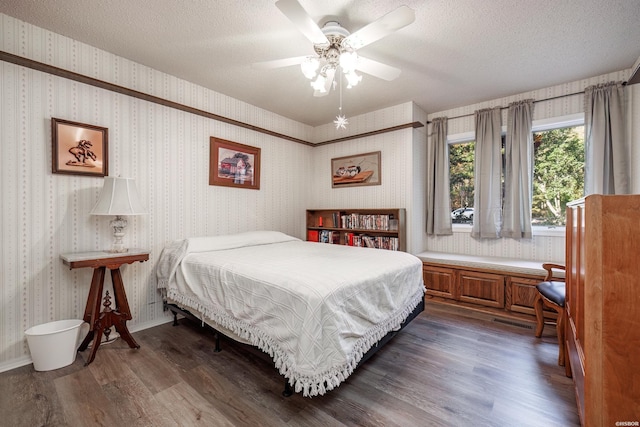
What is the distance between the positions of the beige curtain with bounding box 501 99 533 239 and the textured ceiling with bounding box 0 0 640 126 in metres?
0.33

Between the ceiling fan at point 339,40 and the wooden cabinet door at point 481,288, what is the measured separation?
2.52 metres

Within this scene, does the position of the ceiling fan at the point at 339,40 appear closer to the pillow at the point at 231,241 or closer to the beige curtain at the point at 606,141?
the pillow at the point at 231,241

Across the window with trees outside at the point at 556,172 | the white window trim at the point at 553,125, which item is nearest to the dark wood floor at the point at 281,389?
the white window trim at the point at 553,125

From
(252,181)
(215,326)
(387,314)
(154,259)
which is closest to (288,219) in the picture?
(252,181)

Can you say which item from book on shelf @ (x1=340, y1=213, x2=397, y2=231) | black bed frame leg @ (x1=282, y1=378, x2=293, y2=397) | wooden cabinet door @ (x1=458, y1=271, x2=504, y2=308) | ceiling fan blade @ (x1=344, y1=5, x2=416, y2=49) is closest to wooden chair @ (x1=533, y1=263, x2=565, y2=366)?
wooden cabinet door @ (x1=458, y1=271, x2=504, y2=308)

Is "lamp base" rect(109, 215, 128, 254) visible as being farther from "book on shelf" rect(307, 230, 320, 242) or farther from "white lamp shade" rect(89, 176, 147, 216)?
"book on shelf" rect(307, 230, 320, 242)

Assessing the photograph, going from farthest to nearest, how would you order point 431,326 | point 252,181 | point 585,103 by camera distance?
point 252,181 < point 585,103 < point 431,326

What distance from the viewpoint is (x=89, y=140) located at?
8.05 ft

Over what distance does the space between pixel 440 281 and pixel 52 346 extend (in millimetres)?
3890

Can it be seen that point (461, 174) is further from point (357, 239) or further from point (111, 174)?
point (111, 174)

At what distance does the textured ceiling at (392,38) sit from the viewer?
2.00m

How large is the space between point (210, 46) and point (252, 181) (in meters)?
1.75

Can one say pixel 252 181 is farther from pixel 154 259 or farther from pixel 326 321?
pixel 326 321

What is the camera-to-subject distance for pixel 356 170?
4.36 m
